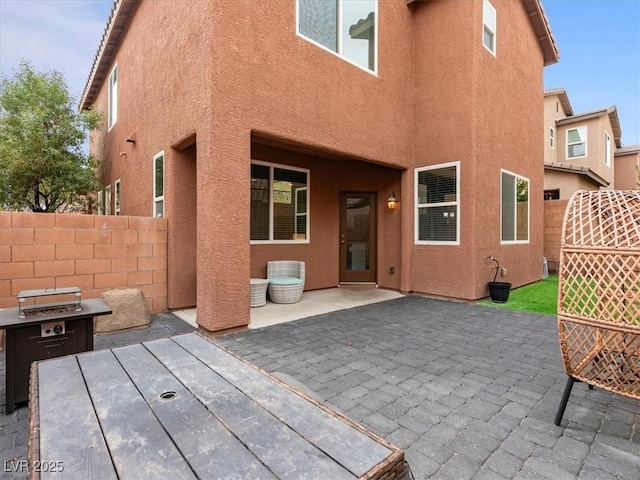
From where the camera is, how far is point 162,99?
6137mm

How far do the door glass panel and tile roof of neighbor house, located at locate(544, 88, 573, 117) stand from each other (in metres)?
13.4

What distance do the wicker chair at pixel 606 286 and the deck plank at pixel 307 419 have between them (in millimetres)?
1859

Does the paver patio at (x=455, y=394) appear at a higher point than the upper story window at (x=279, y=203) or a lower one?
lower

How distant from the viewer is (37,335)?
105 inches

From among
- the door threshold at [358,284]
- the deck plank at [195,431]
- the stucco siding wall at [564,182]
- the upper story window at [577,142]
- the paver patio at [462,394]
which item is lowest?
the paver patio at [462,394]

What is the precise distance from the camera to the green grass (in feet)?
19.7

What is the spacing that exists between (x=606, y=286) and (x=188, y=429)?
258cm

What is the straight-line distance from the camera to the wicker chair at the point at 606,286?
6.90 ft

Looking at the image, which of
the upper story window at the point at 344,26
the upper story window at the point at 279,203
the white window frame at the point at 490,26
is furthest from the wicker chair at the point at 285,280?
the white window frame at the point at 490,26

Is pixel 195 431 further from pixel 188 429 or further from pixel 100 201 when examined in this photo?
pixel 100 201

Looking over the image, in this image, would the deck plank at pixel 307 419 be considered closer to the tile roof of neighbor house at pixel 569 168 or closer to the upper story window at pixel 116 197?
the upper story window at pixel 116 197

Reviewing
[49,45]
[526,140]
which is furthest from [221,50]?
[49,45]

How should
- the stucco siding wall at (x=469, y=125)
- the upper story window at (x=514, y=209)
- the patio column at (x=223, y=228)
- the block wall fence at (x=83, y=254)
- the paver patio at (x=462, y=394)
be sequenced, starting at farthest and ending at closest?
the upper story window at (x=514, y=209), the stucco siding wall at (x=469, y=125), the patio column at (x=223, y=228), the block wall fence at (x=83, y=254), the paver patio at (x=462, y=394)

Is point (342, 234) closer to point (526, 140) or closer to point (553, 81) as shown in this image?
point (526, 140)
